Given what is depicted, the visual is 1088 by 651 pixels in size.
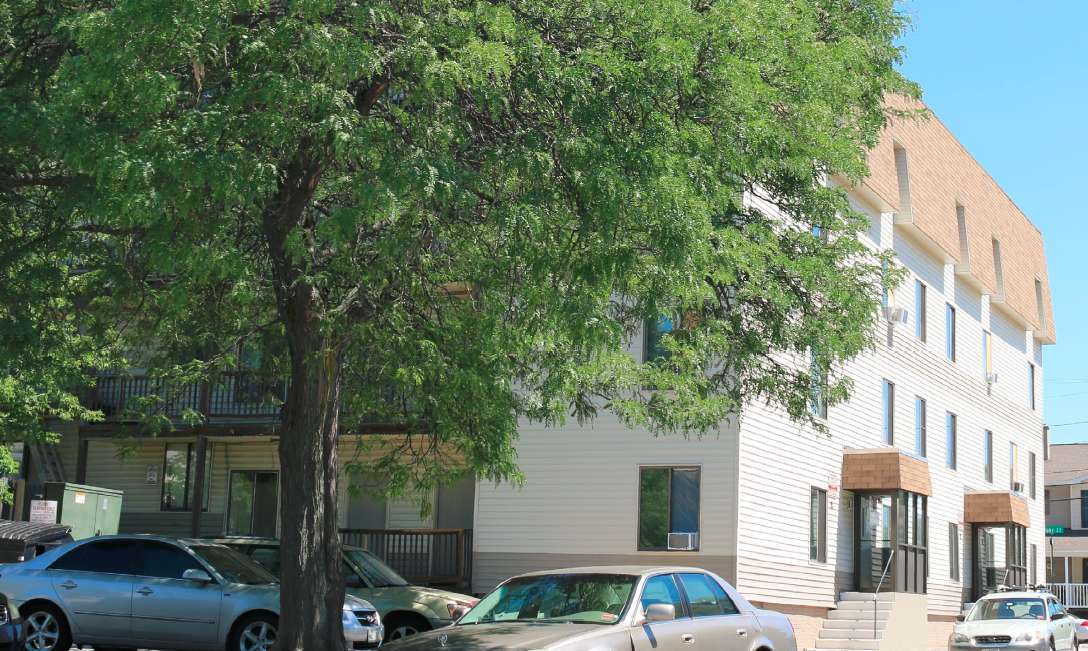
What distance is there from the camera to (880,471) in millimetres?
29062

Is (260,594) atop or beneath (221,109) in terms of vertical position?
beneath

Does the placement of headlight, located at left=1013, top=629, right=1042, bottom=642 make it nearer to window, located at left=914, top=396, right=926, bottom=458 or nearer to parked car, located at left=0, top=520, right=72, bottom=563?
window, located at left=914, top=396, right=926, bottom=458

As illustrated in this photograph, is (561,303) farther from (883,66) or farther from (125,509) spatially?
(125,509)

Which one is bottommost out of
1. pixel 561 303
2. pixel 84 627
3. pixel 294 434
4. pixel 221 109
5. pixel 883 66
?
pixel 84 627

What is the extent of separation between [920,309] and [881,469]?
22.6ft

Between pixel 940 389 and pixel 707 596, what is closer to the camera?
pixel 707 596

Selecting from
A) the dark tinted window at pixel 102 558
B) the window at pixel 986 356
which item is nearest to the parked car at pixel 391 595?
the dark tinted window at pixel 102 558

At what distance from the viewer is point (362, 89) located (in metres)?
12.8

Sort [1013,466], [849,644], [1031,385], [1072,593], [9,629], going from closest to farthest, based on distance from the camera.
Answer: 1. [9,629]
2. [849,644]
3. [1013,466]
4. [1031,385]
5. [1072,593]

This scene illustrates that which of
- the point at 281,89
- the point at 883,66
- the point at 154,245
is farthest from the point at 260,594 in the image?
the point at 883,66

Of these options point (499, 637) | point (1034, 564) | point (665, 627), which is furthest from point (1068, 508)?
point (499, 637)

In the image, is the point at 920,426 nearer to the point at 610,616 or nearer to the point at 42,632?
the point at 42,632

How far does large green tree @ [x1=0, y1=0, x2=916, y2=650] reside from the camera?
35.6ft

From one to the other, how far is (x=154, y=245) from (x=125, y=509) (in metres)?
21.2
